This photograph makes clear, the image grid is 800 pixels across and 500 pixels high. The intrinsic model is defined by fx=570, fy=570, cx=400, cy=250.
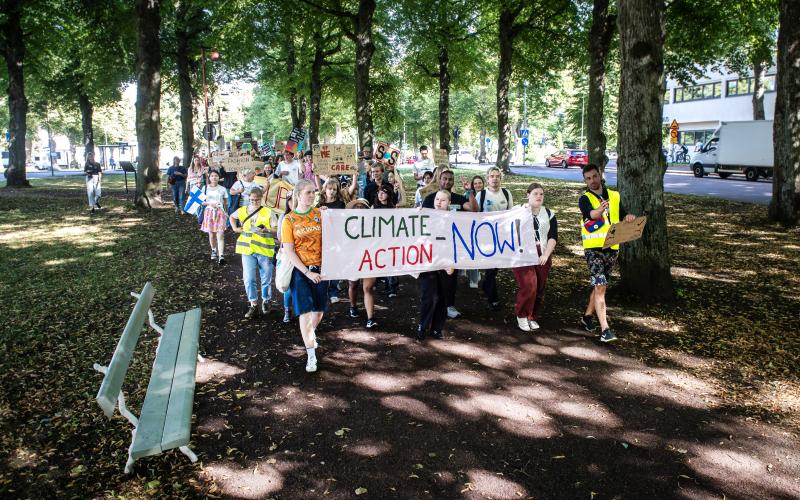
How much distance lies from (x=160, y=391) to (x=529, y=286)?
4.46 metres

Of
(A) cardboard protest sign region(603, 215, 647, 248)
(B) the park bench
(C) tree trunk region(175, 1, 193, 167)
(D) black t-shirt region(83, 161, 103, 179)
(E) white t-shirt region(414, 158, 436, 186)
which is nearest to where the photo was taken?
(B) the park bench

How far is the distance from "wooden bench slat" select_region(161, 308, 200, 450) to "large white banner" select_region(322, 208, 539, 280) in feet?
5.24

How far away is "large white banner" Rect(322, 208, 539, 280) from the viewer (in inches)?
265

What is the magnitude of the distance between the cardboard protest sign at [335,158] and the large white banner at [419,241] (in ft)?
18.1

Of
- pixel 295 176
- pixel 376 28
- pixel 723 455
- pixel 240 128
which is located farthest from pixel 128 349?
pixel 240 128

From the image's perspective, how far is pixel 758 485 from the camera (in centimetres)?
398

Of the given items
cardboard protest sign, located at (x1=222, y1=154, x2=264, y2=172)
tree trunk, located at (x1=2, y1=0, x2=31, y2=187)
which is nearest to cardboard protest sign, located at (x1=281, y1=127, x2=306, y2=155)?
cardboard protest sign, located at (x1=222, y1=154, x2=264, y2=172)

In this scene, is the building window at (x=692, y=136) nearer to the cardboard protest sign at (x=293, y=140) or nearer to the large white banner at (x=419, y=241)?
the cardboard protest sign at (x=293, y=140)

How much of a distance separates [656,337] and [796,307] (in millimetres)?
2677

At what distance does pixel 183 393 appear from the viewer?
4699 mm

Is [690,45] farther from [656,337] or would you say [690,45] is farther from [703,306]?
[656,337]

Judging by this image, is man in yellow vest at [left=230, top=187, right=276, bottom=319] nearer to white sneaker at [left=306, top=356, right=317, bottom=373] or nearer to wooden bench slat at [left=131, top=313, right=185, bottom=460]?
wooden bench slat at [left=131, top=313, right=185, bottom=460]

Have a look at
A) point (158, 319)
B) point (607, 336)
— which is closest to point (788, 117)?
point (607, 336)

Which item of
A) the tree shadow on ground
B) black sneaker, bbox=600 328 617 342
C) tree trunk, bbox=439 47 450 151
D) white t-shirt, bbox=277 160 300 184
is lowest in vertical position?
the tree shadow on ground
